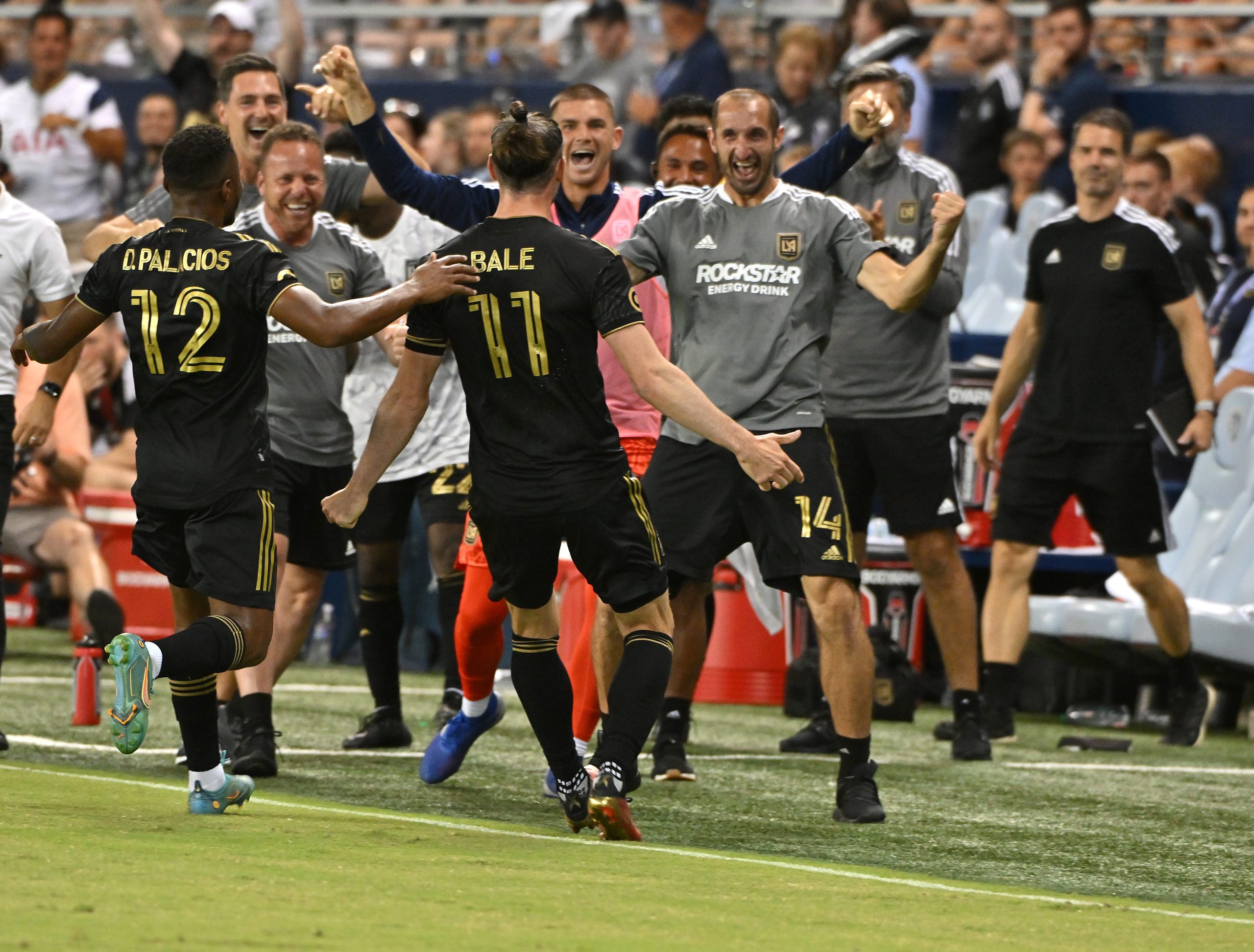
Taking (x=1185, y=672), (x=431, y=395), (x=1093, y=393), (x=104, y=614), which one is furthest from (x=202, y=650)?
(x=1185, y=672)

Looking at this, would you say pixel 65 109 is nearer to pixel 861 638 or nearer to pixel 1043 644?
pixel 1043 644

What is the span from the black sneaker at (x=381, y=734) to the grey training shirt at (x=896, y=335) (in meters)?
2.15

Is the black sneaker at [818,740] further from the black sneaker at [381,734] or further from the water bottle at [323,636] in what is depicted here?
the water bottle at [323,636]

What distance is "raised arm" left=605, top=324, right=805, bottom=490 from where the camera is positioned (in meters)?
5.95

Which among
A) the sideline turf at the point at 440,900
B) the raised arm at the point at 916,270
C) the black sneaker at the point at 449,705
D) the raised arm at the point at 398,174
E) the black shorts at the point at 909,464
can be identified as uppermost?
the raised arm at the point at 398,174

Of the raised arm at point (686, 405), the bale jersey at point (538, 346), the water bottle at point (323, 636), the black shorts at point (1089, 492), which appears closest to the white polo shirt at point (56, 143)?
the water bottle at point (323, 636)

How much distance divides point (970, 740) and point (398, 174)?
3.30m

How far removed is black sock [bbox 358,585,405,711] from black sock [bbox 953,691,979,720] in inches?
89.6

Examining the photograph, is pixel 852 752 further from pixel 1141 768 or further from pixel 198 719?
pixel 1141 768

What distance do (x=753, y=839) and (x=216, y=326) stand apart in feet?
7.07

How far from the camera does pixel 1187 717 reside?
9.69 metres

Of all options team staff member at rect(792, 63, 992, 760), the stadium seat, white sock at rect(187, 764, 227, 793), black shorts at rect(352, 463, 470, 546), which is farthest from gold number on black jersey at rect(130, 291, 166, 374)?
the stadium seat

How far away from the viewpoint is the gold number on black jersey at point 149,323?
20.0ft

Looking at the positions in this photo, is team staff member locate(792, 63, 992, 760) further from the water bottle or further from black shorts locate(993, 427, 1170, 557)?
the water bottle
